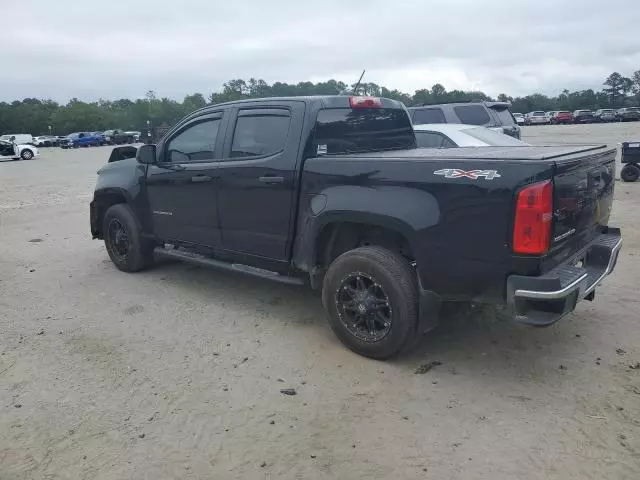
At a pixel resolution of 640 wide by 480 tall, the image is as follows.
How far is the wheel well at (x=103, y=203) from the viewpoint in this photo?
6.61m

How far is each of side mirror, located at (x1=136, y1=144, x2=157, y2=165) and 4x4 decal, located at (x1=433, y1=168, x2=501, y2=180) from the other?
3.38 m

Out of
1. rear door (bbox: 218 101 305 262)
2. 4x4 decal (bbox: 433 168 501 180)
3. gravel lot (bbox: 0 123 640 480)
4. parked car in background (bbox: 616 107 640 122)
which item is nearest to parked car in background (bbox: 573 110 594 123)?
parked car in background (bbox: 616 107 640 122)

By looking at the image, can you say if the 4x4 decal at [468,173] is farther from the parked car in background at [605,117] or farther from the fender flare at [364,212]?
the parked car in background at [605,117]

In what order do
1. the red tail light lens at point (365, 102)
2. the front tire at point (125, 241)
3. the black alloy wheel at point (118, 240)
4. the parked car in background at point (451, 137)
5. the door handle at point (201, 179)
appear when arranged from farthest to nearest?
the parked car in background at point (451, 137), the black alloy wheel at point (118, 240), the front tire at point (125, 241), the door handle at point (201, 179), the red tail light lens at point (365, 102)

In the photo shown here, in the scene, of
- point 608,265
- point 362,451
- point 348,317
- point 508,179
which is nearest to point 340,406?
point 362,451

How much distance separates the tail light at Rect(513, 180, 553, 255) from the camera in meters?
3.15

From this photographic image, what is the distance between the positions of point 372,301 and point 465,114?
30.0ft

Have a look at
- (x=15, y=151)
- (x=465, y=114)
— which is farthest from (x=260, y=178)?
(x=15, y=151)

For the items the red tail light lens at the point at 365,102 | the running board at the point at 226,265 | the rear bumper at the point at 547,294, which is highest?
the red tail light lens at the point at 365,102

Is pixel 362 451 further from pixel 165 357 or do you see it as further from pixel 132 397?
pixel 165 357

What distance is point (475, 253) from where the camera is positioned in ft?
11.2

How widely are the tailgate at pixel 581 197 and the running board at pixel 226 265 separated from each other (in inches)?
81.2

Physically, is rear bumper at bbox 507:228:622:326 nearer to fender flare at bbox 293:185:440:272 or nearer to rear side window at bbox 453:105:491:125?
fender flare at bbox 293:185:440:272

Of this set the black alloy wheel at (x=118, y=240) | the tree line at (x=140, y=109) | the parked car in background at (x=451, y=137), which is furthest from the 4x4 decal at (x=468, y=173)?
the tree line at (x=140, y=109)
